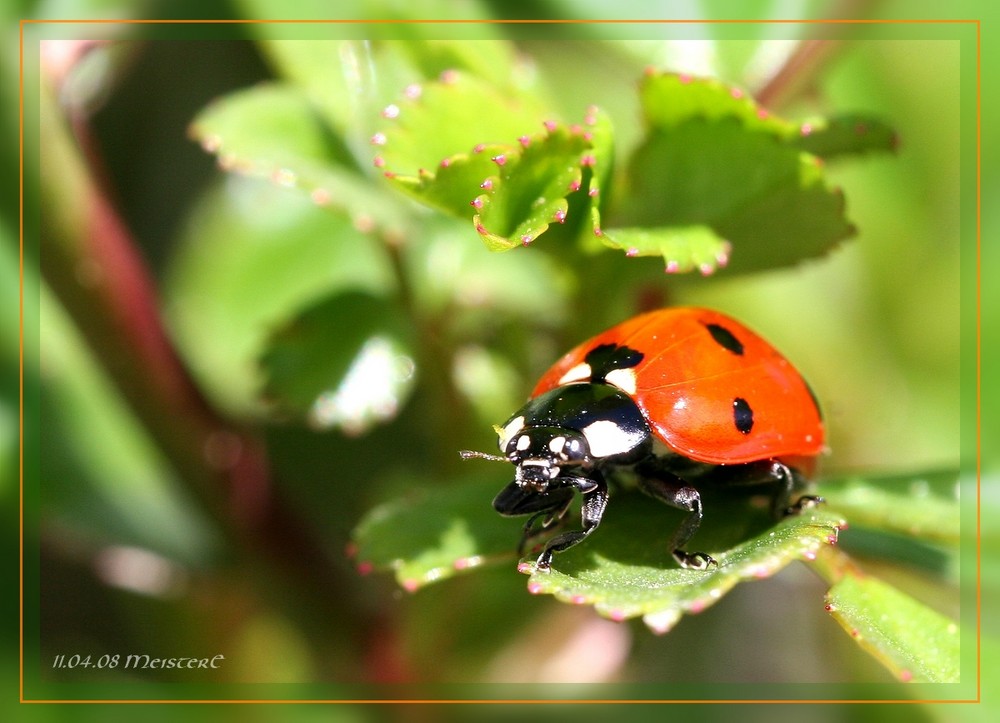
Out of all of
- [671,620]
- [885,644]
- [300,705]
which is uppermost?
[671,620]

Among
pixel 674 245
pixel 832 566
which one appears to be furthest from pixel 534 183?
pixel 832 566

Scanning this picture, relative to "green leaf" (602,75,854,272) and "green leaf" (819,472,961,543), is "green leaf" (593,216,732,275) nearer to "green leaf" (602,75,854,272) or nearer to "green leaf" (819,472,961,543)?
"green leaf" (602,75,854,272)

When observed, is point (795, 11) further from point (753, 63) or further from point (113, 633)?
point (113, 633)

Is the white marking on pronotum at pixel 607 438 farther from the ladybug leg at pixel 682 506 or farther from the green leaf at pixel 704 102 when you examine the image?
the green leaf at pixel 704 102

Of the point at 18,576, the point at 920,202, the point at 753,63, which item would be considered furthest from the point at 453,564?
the point at 920,202

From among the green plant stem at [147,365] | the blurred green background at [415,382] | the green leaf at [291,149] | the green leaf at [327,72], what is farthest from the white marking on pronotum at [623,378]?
the green plant stem at [147,365]
